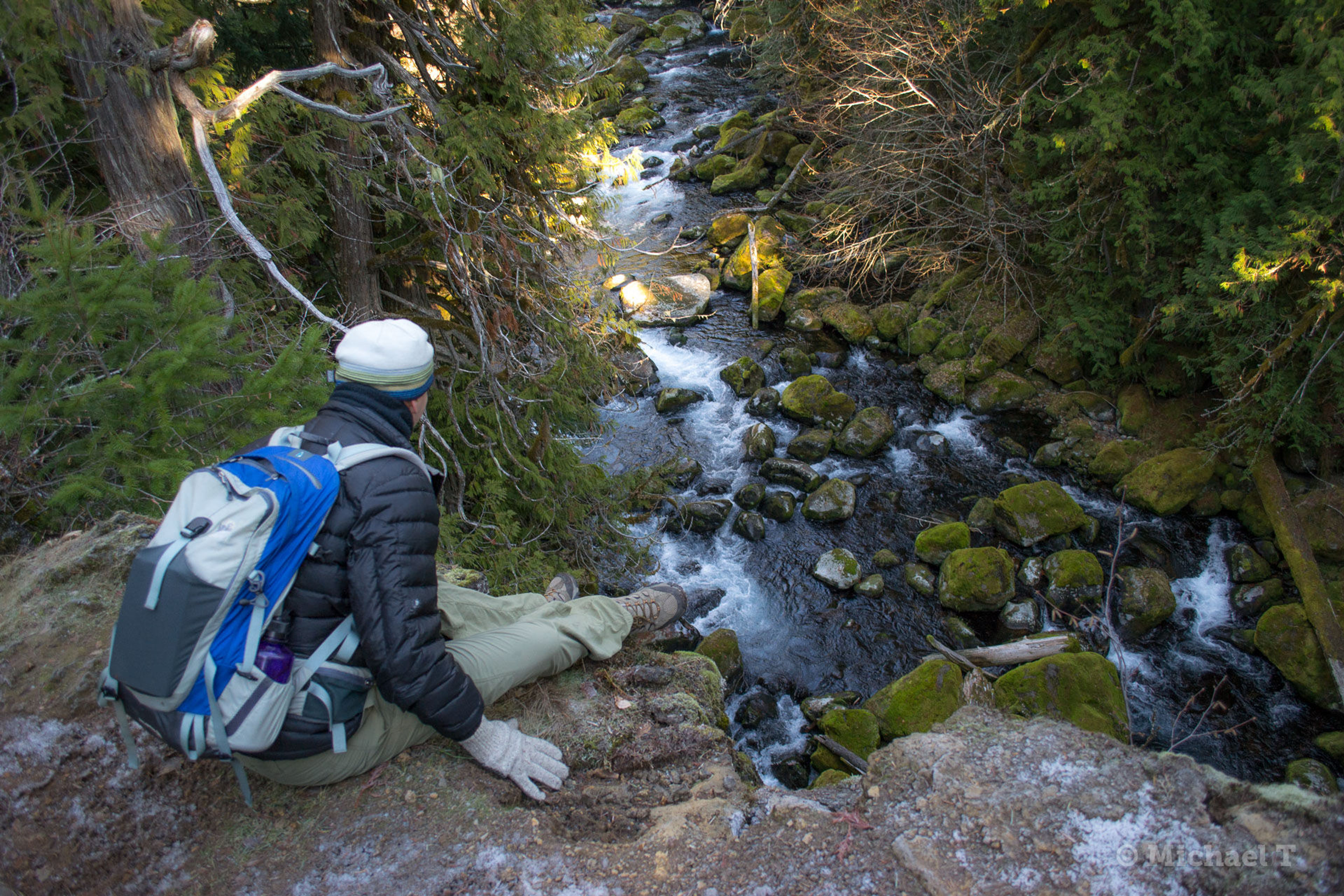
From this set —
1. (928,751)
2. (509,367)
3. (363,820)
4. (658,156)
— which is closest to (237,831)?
(363,820)

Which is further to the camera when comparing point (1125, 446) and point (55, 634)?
point (1125, 446)

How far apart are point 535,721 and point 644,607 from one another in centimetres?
108

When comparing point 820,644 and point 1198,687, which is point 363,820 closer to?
point 820,644

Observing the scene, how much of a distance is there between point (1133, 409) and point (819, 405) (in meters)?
4.14

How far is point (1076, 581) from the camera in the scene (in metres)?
7.33

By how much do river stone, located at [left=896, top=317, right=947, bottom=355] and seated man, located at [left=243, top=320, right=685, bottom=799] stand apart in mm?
9874

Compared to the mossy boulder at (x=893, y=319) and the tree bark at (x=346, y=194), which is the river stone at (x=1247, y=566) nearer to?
the mossy boulder at (x=893, y=319)

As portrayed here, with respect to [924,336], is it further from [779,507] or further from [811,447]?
[779,507]

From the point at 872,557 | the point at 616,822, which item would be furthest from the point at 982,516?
the point at 616,822

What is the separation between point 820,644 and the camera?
23.8 feet

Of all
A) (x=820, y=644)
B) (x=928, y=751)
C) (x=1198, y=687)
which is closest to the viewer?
(x=928, y=751)

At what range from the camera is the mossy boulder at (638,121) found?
57.5ft

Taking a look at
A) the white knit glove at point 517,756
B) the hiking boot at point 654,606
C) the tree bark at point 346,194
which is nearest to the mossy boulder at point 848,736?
the hiking boot at point 654,606

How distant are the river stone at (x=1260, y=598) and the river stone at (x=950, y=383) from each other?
413 centimetres
